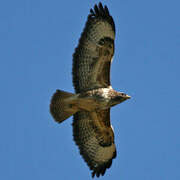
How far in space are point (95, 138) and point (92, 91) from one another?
1369 mm

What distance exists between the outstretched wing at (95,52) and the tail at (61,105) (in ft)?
1.19

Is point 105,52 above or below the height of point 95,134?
above

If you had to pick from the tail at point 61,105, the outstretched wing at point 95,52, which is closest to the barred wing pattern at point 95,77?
the outstretched wing at point 95,52

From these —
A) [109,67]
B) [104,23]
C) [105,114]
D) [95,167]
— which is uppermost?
[104,23]

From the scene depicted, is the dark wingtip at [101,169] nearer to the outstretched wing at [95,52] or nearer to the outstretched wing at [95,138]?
the outstretched wing at [95,138]

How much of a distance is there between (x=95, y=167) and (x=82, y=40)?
3.23 metres

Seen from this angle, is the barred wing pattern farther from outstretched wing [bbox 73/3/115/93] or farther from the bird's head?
the bird's head

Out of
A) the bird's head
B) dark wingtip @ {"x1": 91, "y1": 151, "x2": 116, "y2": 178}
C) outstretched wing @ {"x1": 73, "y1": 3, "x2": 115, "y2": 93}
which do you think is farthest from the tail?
dark wingtip @ {"x1": 91, "y1": 151, "x2": 116, "y2": 178}

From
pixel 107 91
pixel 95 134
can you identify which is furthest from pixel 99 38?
pixel 95 134

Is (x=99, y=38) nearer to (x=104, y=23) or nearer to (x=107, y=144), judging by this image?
(x=104, y=23)

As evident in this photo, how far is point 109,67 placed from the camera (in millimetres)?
15320

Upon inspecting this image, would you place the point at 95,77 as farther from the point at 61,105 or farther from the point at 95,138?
the point at 95,138

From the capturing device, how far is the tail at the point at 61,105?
49.7 ft

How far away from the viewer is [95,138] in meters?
15.9
